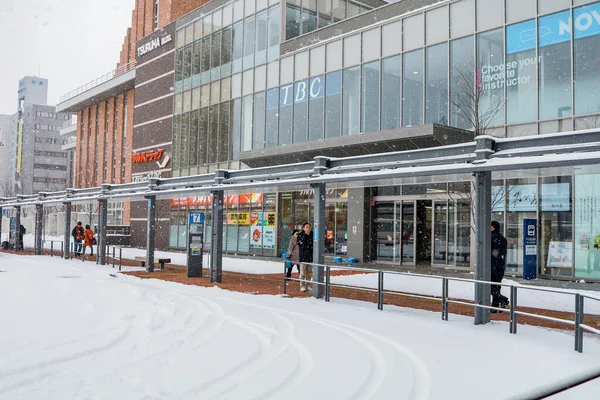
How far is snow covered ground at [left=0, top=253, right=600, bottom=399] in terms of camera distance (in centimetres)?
585

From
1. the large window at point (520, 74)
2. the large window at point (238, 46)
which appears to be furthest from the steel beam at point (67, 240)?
the large window at point (520, 74)

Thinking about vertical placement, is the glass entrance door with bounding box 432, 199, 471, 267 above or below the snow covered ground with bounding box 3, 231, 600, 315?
above

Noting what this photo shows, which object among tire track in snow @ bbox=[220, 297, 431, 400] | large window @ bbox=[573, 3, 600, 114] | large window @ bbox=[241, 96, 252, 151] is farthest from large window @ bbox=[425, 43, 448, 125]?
tire track in snow @ bbox=[220, 297, 431, 400]

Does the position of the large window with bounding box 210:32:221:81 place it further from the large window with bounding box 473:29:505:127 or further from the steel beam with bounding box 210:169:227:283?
the steel beam with bounding box 210:169:227:283

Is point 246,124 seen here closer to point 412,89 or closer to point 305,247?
point 412,89

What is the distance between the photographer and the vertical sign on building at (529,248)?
17172mm

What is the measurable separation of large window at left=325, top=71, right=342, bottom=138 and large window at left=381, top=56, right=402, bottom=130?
2604 mm

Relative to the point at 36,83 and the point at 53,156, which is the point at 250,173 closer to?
the point at 53,156

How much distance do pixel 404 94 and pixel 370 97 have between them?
192 cm

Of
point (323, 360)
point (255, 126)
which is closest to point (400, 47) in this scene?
point (255, 126)

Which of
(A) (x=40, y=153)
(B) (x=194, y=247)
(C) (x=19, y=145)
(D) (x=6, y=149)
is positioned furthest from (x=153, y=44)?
(D) (x=6, y=149)

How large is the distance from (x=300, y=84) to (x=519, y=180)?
12.8 m

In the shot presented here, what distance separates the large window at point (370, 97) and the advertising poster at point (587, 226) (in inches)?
351

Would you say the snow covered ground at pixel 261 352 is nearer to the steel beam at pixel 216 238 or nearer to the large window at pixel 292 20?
the steel beam at pixel 216 238
